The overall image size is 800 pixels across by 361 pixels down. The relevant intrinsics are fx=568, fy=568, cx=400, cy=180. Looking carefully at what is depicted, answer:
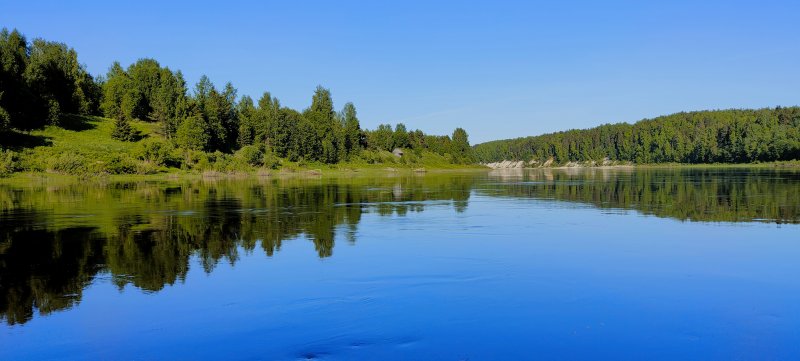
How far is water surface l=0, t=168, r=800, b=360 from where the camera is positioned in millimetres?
9898

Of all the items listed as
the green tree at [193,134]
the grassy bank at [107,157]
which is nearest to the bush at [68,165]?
the grassy bank at [107,157]

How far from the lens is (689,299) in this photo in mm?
12805

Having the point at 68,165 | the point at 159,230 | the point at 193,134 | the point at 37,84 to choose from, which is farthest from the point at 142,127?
the point at 159,230

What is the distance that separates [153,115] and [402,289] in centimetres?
14817

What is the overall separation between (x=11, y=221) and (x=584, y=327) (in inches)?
1174

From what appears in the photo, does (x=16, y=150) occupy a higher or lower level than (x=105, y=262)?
higher

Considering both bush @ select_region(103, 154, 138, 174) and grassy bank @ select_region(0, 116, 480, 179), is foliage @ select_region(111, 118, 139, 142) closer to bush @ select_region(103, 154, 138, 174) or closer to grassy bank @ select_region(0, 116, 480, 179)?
grassy bank @ select_region(0, 116, 480, 179)

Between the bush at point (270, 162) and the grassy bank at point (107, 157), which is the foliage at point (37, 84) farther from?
the bush at point (270, 162)

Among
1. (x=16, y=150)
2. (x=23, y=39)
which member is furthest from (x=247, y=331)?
(x=23, y=39)

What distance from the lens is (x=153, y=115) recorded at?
14638cm

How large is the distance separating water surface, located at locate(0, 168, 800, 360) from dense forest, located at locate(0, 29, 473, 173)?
77537 millimetres

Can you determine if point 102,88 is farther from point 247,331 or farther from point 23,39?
point 247,331

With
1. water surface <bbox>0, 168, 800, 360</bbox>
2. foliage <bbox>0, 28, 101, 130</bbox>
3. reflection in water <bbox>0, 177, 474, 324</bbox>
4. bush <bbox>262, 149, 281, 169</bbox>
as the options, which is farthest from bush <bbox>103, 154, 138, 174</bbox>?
water surface <bbox>0, 168, 800, 360</bbox>

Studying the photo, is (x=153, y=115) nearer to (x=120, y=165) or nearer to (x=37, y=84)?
(x=37, y=84)
